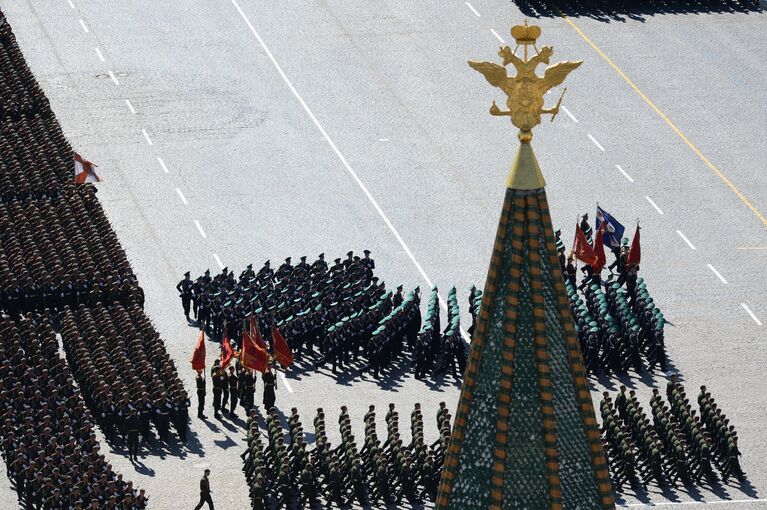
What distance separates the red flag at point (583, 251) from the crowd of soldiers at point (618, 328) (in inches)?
29.0

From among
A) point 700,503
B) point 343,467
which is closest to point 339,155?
point 343,467

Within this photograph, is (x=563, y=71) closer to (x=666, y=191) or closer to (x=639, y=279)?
(x=639, y=279)

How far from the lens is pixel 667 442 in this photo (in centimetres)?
5284

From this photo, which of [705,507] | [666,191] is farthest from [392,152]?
[705,507]

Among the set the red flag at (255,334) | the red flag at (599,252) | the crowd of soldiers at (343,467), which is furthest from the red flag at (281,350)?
the red flag at (599,252)

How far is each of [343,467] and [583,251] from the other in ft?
49.7

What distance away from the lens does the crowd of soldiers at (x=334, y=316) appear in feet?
192

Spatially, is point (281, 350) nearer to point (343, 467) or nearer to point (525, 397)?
point (343, 467)

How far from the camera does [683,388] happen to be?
55.2 m

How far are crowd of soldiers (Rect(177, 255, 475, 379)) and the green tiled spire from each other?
Answer: 3310 cm

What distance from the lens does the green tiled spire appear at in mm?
23891

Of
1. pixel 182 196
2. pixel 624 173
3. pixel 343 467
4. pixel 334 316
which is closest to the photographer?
pixel 343 467

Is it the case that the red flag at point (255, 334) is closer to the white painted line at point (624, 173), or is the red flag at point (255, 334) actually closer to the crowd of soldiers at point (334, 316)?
the crowd of soldiers at point (334, 316)

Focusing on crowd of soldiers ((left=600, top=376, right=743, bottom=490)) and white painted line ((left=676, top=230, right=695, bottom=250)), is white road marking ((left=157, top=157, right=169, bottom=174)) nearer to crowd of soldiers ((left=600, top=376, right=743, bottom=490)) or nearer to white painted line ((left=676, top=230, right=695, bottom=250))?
white painted line ((left=676, top=230, right=695, bottom=250))
